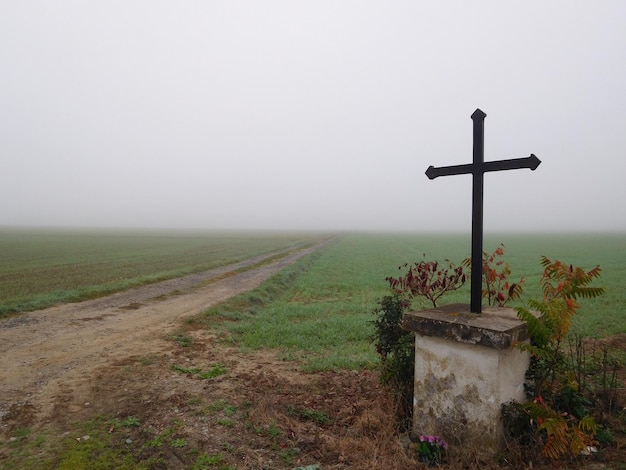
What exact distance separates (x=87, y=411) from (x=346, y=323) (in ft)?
24.0

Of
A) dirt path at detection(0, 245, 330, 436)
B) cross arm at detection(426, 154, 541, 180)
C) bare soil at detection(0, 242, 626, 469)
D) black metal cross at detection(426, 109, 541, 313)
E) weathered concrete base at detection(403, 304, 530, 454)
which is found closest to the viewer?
weathered concrete base at detection(403, 304, 530, 454)

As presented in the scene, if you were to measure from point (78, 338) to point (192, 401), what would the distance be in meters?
5.37

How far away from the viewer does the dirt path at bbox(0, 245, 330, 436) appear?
20.6 ft

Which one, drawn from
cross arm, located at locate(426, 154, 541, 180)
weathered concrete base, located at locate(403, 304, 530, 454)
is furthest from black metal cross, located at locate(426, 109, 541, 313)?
weathered concrete base, located at locate(403, 304, 530, 454)

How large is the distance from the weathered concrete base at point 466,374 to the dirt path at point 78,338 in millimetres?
5026

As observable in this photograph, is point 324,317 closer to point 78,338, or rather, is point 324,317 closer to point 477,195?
point 78,338

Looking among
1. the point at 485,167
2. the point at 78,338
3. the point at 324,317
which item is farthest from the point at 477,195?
the point at 78,338

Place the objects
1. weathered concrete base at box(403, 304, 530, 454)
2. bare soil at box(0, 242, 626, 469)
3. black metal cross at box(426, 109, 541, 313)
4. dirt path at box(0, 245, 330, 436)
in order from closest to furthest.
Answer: weathered concrete base at box(403, 304, 530, 454), bare soil at box(0, 242, 626, 469), black metal cross at box(426, 109, 541, 313), dirt path at box(0, 245, 330, 436)

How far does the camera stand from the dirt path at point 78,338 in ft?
20.6

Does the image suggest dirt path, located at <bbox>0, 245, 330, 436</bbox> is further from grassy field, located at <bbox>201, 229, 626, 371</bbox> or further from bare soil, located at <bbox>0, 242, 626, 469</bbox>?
grassy field, located at <bbox>201, 229, 626, 371</bbox>

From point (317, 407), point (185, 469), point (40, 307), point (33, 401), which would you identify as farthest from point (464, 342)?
point (40, 307)

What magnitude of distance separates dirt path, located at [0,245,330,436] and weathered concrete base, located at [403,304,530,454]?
16.5 feet

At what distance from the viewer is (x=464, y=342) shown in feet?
13.8

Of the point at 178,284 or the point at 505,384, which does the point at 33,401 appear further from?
the point at 178,284
